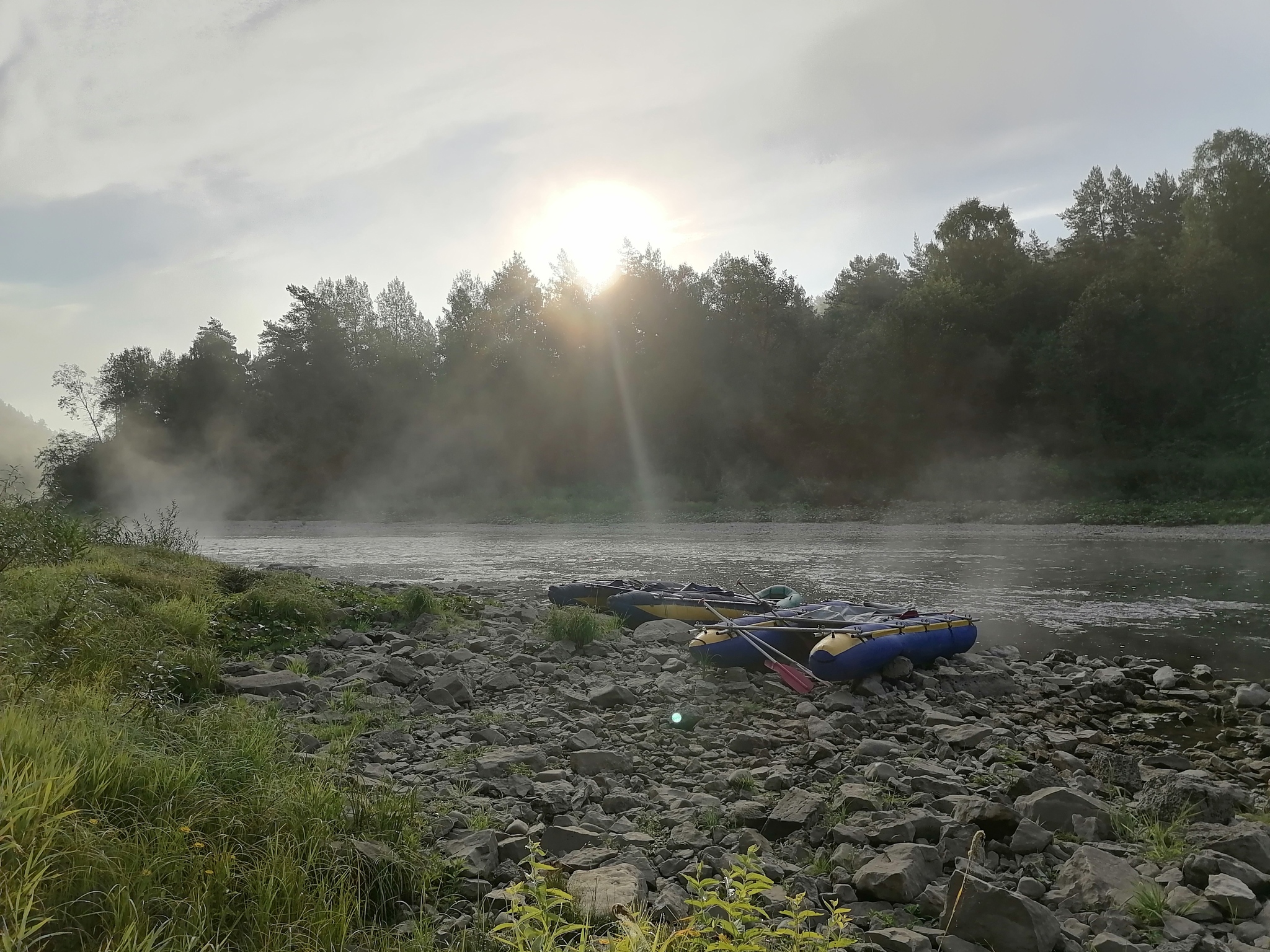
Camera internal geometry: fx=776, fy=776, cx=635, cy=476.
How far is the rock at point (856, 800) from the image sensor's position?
17.6ft

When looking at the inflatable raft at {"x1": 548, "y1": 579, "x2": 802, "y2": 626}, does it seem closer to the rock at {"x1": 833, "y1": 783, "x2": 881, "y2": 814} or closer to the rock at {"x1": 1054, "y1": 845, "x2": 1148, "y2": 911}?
the rock at {"x1": 833, "y1": 783, "x2": 881, "y2": 814}

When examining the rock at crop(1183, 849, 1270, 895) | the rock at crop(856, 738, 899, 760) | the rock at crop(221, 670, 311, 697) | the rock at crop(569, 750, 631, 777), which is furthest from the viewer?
the rock at crop(221, 670, 311, 697)

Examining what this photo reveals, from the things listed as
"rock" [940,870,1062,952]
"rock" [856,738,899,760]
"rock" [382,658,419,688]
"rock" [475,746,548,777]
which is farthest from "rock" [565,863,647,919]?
"rock" [382,658,419,688]

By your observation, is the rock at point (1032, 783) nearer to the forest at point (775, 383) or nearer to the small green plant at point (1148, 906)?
the small green plant at point (1148, 906)

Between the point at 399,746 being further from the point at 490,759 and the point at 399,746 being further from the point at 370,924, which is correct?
the point at 370,924

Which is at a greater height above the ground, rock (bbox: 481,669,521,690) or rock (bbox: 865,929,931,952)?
rock (bbox: 481,669,521,690)

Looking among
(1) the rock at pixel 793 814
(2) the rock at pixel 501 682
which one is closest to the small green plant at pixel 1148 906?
(1) the rock at pixel 793 814

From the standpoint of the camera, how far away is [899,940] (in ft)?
12.1

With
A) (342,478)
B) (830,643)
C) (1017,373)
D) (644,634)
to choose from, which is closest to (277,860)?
(830,643)

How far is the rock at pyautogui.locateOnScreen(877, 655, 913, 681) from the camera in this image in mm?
9227

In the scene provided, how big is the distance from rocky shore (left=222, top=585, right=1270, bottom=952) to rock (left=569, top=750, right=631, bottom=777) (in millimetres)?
21

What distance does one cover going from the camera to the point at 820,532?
3144 cm

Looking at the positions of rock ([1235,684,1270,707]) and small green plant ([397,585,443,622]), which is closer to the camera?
rock ([1235,684,1270,707])

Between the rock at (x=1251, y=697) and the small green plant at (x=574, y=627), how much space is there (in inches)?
290
